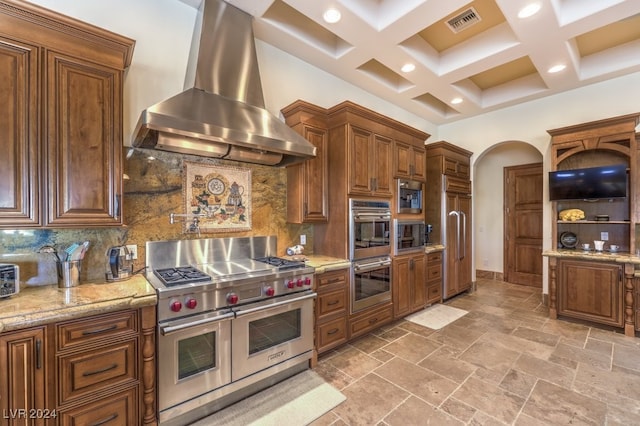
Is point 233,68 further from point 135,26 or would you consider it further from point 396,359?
point 396,359

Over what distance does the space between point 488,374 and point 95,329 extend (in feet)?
10.1

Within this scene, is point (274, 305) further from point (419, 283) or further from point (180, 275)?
point (419, 283)

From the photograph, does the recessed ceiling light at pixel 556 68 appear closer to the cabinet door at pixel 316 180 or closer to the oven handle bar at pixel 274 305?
the cabinet door at pixel 316 180

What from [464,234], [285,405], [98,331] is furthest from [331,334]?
[464,234]

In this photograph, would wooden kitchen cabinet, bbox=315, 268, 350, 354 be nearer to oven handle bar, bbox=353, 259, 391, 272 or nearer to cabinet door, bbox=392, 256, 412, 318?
oven handle bar, bbox=353, 259, 391, 272

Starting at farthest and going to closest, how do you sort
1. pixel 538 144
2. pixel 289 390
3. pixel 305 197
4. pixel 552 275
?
pixel 538 144 → pixel 552 275 → pixel 305 197 → pixel 289 390

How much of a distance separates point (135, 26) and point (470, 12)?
3.20 metres

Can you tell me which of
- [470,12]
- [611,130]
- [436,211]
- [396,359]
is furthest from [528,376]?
[470,12]

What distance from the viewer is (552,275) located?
3936 millimetres

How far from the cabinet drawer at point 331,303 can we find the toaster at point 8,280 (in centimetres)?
214

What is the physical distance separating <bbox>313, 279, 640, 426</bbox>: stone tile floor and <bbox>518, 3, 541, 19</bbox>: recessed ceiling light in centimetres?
332

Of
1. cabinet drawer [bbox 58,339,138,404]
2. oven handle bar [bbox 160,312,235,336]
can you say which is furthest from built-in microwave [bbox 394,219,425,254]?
cabinet drawer [bbox 58,339,138,404]

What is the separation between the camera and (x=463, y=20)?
310cm

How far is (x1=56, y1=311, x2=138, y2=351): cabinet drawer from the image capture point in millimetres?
1575
